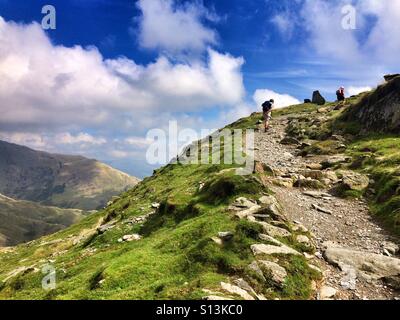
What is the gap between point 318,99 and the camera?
107 metres

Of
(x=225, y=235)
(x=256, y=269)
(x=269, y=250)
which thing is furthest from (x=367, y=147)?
(x=256, y=269)

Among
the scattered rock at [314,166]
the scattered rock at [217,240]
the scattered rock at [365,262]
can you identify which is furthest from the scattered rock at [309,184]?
the scattered rock at [217,240]

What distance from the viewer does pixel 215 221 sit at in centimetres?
2334

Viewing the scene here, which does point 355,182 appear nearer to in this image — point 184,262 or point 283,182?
point 283,182

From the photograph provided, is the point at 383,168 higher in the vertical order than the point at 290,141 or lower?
lower

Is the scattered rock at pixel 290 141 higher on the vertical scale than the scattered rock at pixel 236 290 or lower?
higher

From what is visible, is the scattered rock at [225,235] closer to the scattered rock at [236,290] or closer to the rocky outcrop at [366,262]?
the scattered rock at [236,290]

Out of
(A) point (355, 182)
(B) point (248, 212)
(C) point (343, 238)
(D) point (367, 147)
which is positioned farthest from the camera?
(D) point (367, 147)

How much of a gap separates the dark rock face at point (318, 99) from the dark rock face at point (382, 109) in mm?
50185

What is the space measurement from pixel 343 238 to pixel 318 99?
3573 inches

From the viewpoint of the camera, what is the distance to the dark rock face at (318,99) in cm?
10612
